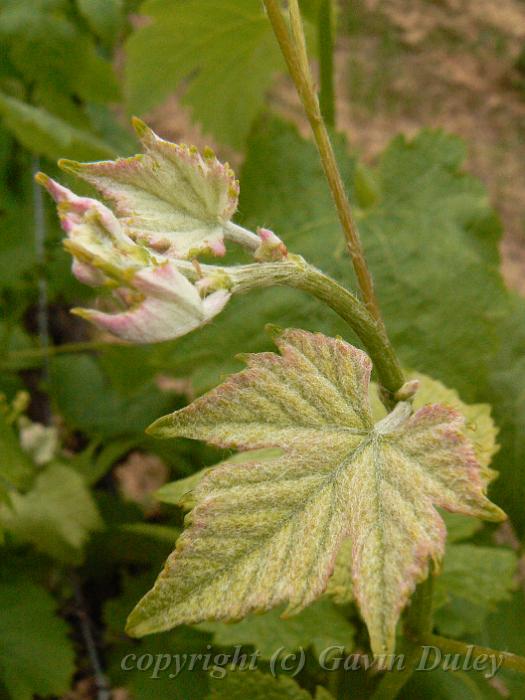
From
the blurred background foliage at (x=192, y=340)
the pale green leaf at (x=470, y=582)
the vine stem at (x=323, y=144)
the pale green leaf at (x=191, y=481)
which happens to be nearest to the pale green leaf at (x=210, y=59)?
the blurred background foliage at (x=192, y=340)

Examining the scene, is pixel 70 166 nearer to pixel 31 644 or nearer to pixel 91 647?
pixel 31 644

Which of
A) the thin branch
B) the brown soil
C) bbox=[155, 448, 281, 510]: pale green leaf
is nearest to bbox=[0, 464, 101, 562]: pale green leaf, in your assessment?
the thin branch

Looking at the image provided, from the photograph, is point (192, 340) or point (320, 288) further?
point (192, 340)

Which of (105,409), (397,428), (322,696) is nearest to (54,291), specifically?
(105,409)

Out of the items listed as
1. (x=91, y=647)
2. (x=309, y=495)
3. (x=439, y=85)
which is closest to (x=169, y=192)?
(x=309, y=495)

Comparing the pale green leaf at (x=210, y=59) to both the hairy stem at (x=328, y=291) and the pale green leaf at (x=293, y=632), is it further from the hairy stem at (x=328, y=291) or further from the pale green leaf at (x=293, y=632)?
the pale green leaf at (x=293, y=632)

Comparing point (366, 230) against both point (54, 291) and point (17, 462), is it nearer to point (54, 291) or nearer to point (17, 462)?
point (17, 462)
